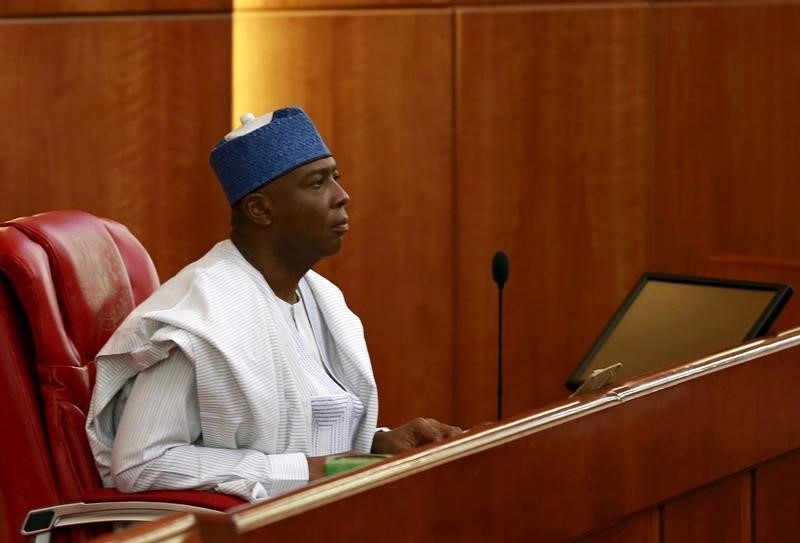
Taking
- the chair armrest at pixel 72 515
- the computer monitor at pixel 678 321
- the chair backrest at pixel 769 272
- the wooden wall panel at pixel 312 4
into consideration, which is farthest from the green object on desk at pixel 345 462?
the wooden wall panel at pixel 312 4

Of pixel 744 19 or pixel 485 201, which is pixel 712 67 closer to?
pixel 744 19

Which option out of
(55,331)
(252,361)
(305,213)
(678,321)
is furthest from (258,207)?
(678,321)

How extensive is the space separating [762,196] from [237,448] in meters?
2.87

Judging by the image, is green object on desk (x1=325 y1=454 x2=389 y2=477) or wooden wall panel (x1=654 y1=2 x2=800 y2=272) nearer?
green object on desk (x1=325 y1=454 x2=389 y2=477)

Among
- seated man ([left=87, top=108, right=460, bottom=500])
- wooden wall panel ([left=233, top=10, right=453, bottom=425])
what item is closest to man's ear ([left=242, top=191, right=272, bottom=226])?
seated man ([left=87, top=108, right=460, bottom=500])

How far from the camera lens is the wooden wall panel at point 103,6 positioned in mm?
4625

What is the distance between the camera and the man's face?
8.23 feet

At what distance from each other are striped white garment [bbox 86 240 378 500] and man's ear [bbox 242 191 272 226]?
0.08 meters

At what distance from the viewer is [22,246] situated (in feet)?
7.96

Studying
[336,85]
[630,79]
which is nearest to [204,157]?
[336,85]

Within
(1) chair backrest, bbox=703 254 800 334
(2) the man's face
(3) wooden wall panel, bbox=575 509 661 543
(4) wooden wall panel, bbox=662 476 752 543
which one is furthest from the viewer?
(1) chair backrest, bbox=703 254 800 334

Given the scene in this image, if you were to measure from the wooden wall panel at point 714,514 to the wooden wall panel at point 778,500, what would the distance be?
0.02 meters

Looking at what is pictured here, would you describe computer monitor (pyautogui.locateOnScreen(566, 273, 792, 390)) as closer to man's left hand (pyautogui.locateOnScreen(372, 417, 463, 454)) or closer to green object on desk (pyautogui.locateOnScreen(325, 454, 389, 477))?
man's left hand (pyautogui.locateOnScreen(372, 417, 463, 454))

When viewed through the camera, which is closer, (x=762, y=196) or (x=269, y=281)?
(x=269, y=281)
